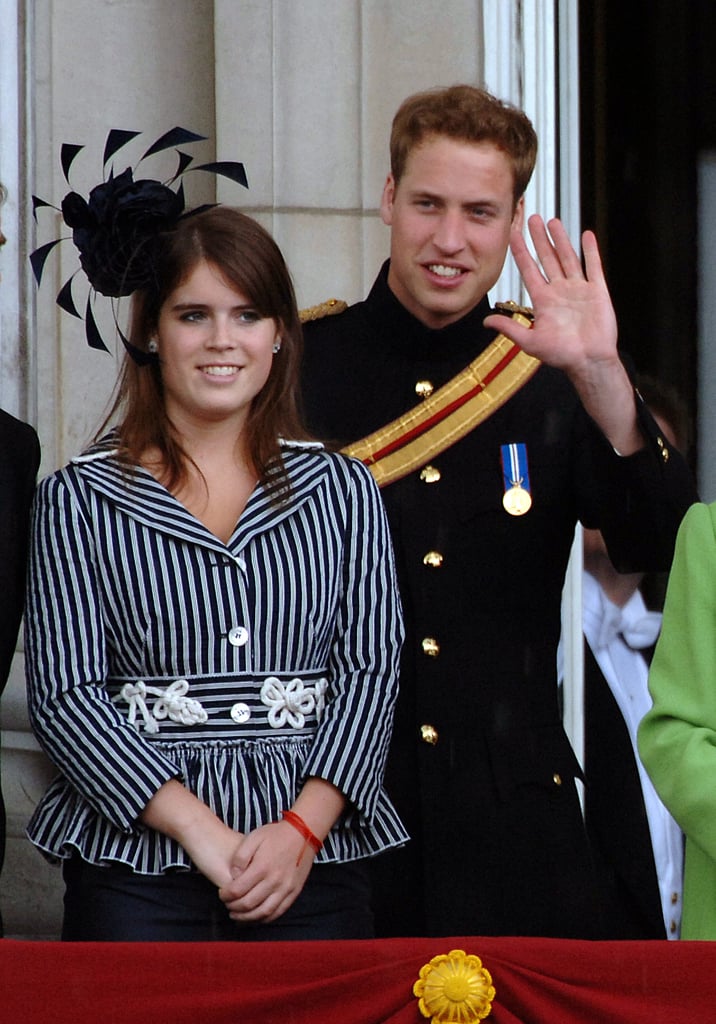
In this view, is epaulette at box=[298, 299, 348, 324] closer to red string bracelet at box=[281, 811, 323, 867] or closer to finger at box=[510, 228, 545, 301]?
finger at box=[510, 228, 545, 301]

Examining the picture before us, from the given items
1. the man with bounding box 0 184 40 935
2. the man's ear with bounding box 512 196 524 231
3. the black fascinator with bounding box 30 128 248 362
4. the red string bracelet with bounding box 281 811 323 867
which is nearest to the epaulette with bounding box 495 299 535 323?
the man's ear with bounding box 512 196 524 231

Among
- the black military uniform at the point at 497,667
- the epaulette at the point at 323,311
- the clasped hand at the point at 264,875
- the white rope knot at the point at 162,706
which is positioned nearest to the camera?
the clasped hand at the point at 264,875

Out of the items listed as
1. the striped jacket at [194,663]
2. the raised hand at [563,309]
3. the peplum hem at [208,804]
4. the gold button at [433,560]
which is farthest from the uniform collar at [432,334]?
the peplum hem at [208,804]

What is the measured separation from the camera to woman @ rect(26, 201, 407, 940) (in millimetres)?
2627

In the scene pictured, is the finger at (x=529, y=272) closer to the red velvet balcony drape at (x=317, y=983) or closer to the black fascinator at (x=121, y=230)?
the black fascinator at (x=121, y=230)

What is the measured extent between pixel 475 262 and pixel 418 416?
28 centimetres

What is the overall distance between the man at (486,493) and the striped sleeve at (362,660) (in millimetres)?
364

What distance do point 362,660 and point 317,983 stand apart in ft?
2.16

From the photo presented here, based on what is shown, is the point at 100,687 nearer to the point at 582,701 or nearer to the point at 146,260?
the point at 146,260

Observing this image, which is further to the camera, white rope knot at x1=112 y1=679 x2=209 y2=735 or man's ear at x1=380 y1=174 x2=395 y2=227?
man's ear at x1=380 y1=174 x2=395 y2=227

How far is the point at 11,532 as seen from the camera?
9.73ft

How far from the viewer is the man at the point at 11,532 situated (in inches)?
116

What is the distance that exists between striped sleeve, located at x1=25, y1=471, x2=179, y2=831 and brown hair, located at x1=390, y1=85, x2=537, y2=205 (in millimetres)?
986

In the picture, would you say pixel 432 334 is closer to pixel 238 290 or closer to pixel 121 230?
pixel 238 290
